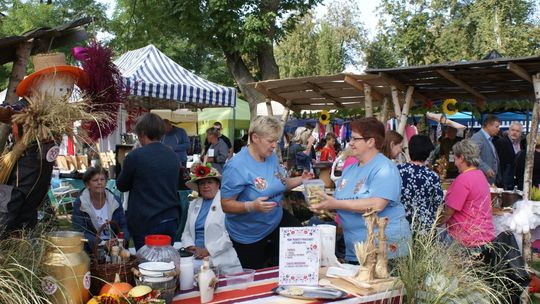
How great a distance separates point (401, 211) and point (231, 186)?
102 centimetres

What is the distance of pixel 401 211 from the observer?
3053 millimetres

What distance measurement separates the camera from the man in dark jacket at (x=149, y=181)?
3.66m

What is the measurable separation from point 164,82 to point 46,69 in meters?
6.24

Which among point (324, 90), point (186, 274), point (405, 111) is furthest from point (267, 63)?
point (186, 274)

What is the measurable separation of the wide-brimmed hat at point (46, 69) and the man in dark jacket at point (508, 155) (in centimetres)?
721

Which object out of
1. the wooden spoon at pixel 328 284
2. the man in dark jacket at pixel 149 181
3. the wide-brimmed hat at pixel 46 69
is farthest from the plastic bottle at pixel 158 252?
the man in dark jacket at pixel 149 181

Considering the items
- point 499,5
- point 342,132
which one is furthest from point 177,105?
point 499,5

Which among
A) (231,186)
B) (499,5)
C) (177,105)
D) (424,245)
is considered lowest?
(424,245)

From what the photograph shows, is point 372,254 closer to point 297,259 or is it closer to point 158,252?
point 297,259

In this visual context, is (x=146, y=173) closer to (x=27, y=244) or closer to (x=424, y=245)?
(x=27, y=244)

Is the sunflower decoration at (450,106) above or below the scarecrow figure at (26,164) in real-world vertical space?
above

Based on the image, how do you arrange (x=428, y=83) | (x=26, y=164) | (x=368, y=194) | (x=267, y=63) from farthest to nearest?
(x=267, y=63)
(x=428, y=83)
(x=368, y=194)
(x=26, y=164)

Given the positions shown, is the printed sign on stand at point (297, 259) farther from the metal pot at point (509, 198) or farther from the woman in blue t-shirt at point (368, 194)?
the metal pot at point (509, 198)

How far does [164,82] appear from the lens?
869 cm
